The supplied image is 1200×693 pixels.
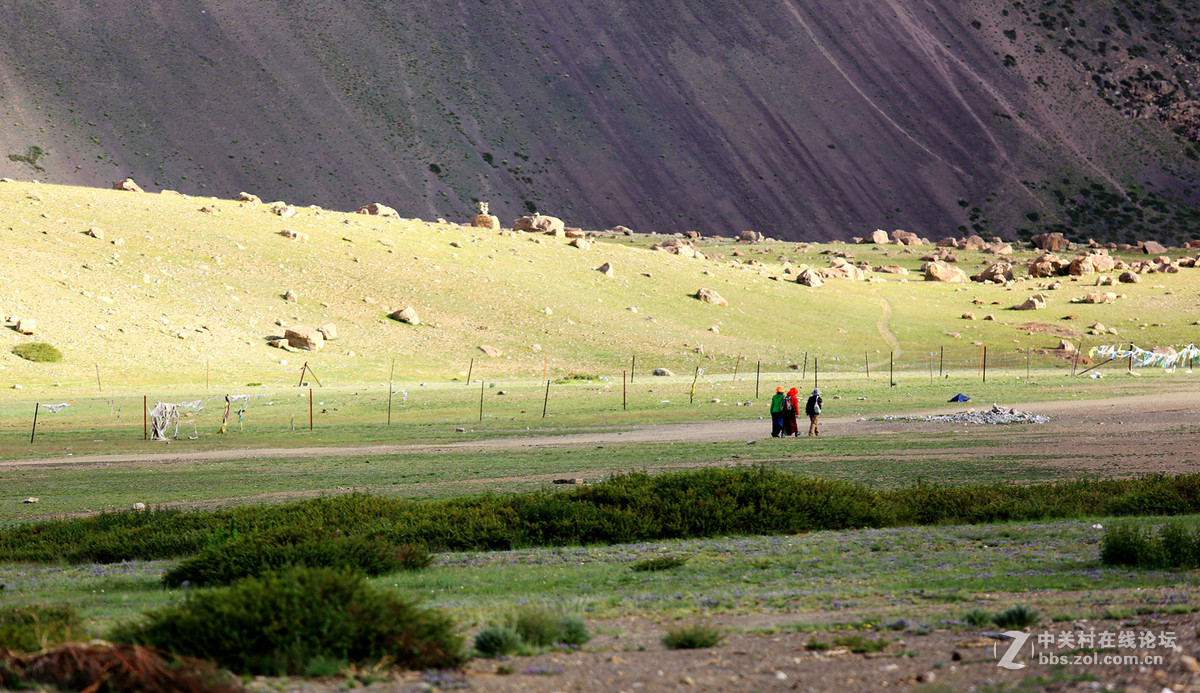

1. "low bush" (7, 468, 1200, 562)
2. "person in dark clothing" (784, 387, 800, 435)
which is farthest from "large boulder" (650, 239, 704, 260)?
"low bush" (7, 468, 1200, 562)

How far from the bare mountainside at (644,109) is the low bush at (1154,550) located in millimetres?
107512

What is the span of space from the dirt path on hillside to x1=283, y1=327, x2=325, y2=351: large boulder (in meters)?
27.3

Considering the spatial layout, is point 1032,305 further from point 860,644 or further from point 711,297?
point 860,644

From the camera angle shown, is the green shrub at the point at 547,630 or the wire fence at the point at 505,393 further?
the wire fence at the point at 505,393

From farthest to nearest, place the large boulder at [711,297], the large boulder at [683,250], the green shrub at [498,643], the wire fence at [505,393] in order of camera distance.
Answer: the large boulder at [683,250]
the large boulder at [711,297]
the wire fence at [505,393]
the green shrub at [498,643]

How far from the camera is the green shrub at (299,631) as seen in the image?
21.7 ft

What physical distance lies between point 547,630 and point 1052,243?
122031 millimetres

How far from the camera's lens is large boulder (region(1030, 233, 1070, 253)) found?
11738cm

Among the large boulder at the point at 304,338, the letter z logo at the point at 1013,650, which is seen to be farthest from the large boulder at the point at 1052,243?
the letter z logo at the point at 1013,650

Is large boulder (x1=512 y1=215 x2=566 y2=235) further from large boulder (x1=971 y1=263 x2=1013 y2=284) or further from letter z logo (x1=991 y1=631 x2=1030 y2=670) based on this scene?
letter z logo (x1=991 y1=631 x2=1030 y2=670)

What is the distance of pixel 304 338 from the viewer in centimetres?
5625

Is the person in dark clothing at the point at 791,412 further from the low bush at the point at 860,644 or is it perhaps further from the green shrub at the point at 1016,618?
the low bush at the point at 860,644

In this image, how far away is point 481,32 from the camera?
134m

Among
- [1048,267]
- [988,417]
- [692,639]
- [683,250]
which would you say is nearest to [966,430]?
[988,417]
